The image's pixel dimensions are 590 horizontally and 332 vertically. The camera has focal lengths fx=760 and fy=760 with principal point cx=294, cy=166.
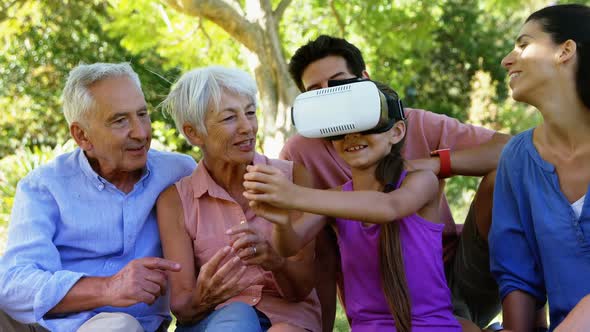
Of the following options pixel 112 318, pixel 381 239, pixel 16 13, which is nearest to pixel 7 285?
pixel 112 318

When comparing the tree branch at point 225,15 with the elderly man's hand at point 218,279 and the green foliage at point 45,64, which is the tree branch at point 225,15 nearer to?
the elderly man's hand at point 218,279

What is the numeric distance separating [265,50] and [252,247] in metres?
5.00

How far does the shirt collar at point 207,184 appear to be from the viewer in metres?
3.22

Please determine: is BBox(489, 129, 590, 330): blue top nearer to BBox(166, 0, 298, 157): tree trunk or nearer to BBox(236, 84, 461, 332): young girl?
BBox(236, 84, 461, 332): young girl

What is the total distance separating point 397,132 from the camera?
3.06 metres

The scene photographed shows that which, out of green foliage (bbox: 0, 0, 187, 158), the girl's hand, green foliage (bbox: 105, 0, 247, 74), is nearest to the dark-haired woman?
the girl's hand

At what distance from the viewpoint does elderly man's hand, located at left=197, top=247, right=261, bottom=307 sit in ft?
9.37

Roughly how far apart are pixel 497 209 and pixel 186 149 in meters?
8.78

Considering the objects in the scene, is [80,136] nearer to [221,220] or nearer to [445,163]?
[221,220]

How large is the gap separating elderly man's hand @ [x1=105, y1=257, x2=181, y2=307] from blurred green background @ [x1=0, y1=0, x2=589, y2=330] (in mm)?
1230

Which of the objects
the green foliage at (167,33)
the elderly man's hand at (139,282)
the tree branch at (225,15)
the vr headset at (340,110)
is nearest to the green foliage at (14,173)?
the green foliage at (167,33)

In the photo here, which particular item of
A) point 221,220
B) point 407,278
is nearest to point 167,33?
point 221,220

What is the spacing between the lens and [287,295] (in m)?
3.12

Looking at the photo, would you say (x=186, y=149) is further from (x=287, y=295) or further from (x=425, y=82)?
(x=287, y=295)
